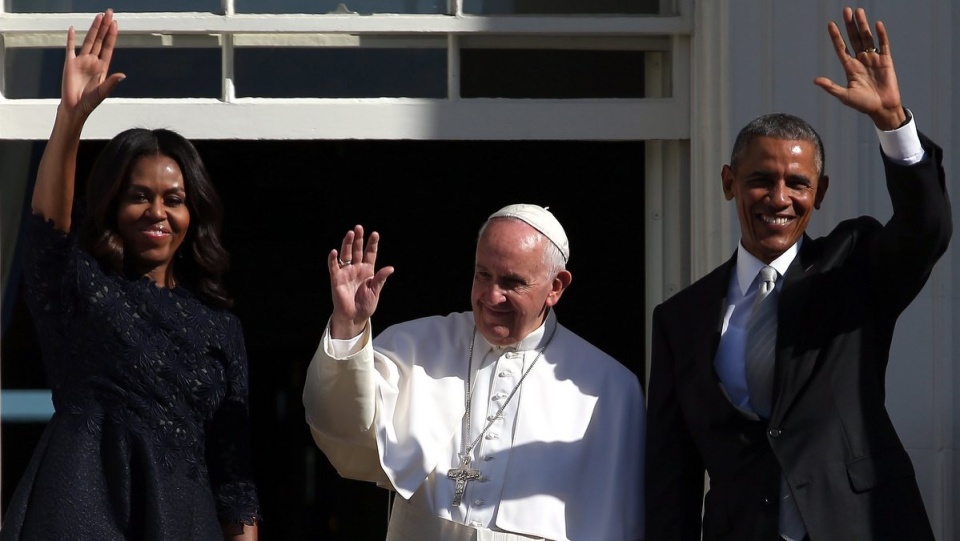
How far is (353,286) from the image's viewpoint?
3217 millimetres

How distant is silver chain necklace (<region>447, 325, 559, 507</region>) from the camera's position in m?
3.39

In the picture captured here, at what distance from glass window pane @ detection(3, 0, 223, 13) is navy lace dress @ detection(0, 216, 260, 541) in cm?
117

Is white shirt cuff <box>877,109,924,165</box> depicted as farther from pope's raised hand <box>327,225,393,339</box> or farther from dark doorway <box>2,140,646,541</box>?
dark doorway <box>2,140,646,541</box>

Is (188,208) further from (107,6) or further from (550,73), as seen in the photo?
(550,73)

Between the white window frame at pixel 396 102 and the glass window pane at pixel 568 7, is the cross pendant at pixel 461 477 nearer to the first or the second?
the white window frame at pixel 396 102

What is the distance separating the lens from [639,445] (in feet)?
11.2

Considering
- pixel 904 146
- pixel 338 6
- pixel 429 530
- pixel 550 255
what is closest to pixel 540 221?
pixel 550 255

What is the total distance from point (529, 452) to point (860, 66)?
114 cm

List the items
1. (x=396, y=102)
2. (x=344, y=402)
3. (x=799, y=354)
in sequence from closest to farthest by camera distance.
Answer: (x=799, y=354) < (x=344, y=402) < (x=396, y=102)

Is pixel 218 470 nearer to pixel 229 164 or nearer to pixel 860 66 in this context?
pixel 860 66

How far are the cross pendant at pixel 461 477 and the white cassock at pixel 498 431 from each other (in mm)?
15

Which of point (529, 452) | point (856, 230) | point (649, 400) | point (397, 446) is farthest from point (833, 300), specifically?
point (397, 446)

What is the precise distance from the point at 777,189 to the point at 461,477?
98cm

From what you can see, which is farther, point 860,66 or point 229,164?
point 229,164
